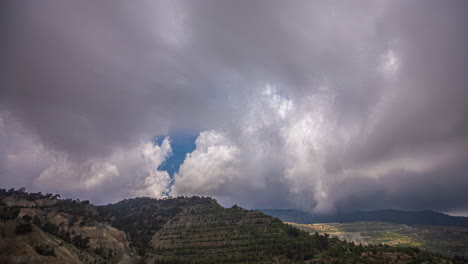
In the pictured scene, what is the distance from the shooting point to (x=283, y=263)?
4247 inches

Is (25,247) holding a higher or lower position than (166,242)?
higher

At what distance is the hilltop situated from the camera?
61.4 m

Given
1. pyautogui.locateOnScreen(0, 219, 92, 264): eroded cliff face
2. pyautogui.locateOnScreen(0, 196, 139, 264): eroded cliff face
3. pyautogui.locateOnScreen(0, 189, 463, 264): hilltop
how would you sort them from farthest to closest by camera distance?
pyautogui.locateOnScreen(0, 189, 463, 264): hilltop
pyautogui.locateOnScreen(0, 196, 139, 264): eroded cliff face
pyautogui.locateOnScreen(0, 219, 92, 264): eroded cliff face

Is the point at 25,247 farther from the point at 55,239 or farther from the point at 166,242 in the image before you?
the point at 166,242

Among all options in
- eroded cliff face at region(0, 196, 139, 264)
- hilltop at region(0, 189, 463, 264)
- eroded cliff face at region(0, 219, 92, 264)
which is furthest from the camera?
hilltop at region(0, 189, 463, 264)

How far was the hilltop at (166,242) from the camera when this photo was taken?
201 ft

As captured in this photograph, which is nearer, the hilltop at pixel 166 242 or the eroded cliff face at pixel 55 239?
the eroded cliff face at pixel 55 239

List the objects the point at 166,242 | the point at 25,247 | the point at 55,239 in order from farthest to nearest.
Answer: the point at 166,242 → the point at 55,239 → the point at 25,247

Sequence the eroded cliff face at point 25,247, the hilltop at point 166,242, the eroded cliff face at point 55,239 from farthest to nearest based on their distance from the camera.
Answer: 1. the hilltop at point 166,242
2. the eroded cliff face at point 55,239
3. the eroded cliff face at point 25,247

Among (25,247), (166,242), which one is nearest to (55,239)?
(25,247)

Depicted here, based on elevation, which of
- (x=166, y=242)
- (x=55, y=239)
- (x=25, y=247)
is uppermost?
(x=25, y=247)

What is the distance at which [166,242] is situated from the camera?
160 meters

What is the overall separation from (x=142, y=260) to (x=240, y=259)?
60282 mm

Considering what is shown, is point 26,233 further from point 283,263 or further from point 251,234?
point 251,234
